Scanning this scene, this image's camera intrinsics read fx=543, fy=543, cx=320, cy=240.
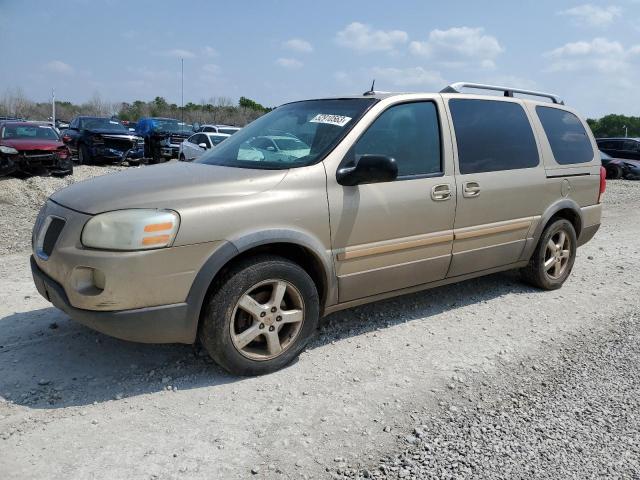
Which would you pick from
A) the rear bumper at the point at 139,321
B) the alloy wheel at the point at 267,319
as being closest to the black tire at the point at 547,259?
the alloy wheel at the point at 267,319

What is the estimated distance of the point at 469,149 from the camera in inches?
173

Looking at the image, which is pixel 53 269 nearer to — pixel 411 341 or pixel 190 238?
pixel 190 238

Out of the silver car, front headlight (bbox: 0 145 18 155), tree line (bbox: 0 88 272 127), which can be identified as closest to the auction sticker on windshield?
front headlight (bbox: 0 145 18 155)

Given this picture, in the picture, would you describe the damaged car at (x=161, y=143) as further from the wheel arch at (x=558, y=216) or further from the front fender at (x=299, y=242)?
the front fender at (x=299, y=242)

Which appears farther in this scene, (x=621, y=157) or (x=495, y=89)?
(x=621, y=157)

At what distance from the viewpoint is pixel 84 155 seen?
1789 cm

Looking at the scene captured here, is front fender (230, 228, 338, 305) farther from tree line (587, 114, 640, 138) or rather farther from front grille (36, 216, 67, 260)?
tree line (587, 114, 640, 138)

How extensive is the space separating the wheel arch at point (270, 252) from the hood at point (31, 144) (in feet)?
37.7

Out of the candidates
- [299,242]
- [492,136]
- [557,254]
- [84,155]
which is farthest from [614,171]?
[299,242]

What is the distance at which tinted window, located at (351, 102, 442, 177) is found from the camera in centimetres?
388

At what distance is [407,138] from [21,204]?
8169 mm

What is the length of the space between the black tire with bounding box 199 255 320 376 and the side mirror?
2.25ft

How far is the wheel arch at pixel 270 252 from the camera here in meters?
3.14

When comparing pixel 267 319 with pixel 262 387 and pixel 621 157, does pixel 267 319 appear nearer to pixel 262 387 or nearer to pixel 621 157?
pixel 262 387
